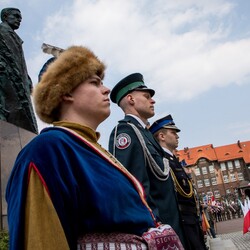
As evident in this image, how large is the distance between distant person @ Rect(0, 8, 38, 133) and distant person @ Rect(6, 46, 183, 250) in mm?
4213

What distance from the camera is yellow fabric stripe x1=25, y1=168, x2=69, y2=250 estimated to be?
46.0 inches

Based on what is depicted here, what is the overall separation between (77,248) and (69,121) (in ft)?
2.01

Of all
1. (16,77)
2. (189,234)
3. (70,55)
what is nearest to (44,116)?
(70,55)

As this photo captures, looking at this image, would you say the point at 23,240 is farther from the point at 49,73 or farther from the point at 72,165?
the point at 49,73

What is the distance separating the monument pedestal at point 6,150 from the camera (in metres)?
4.20

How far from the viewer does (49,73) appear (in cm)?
182

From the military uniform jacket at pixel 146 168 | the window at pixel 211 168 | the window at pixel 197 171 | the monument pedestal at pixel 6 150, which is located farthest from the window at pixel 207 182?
the military uniform jacket at pixel 146 168

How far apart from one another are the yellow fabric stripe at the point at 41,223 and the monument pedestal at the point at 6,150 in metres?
3.23

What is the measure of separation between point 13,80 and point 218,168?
72.0 m

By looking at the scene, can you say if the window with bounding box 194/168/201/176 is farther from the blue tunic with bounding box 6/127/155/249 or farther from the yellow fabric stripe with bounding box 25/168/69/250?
the yellow fabric stripe with bounding box 25/168/69/250

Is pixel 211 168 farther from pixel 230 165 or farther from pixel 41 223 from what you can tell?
pixel 41 223

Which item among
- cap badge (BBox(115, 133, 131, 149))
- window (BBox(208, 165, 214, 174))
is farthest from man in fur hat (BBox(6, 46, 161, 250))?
window (BBox(208, 165, 214, 174))

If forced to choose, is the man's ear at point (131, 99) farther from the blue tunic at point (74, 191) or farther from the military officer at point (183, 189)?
the blue tunic at point (74, 191)

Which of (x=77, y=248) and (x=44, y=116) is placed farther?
(x=44, y=116)
